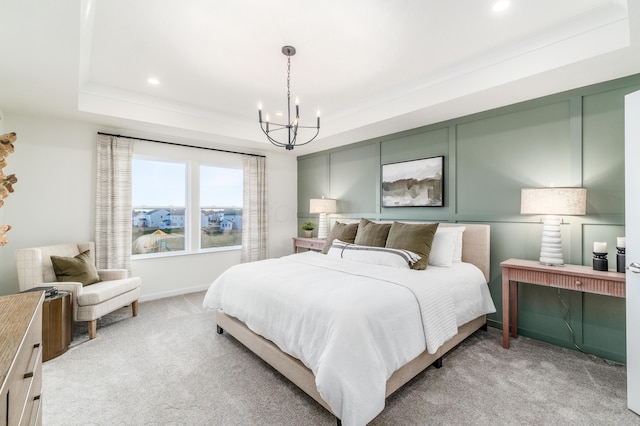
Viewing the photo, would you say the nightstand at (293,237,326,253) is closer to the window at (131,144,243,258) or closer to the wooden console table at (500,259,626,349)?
the window at (131,144,243,258)

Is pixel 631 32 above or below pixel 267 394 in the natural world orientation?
above

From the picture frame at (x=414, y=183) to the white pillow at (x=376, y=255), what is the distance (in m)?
1.13

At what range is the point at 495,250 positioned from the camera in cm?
327

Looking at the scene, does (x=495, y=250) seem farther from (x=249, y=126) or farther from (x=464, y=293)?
(x=249, y=126)

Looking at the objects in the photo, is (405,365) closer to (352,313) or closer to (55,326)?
(352,313)

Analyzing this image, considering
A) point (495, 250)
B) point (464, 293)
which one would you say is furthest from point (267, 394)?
point (495, 250)

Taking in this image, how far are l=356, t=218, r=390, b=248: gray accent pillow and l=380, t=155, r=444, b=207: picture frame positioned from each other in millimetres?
724

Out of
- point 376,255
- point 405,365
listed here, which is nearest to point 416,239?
point 376,255

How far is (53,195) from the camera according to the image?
360cm

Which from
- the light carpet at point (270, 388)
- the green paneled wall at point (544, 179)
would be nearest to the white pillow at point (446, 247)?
the green paneled wall at point (544, 179)

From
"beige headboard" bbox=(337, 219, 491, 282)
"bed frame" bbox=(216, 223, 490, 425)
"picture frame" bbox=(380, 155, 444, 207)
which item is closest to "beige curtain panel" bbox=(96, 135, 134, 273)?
"bed frame" bbox=(216, 223, 490, 425)

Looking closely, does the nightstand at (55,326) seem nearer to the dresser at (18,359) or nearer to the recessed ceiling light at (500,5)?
the dresser at (18,359)

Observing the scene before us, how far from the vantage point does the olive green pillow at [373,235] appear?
3.42 m

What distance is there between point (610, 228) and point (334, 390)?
2.80 meters
